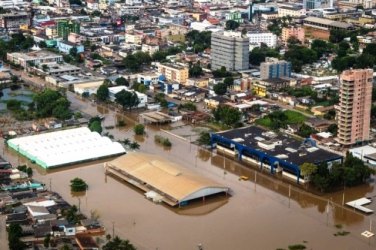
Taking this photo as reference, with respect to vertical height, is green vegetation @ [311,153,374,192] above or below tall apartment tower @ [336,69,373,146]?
below

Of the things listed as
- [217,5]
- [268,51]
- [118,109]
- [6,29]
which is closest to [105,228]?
[118,109]

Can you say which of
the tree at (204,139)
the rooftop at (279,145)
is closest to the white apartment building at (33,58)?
the tree at (204,139)

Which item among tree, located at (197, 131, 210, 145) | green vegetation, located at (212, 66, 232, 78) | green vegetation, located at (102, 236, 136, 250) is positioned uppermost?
green vegetation, located at (212, 66, 232, 78)

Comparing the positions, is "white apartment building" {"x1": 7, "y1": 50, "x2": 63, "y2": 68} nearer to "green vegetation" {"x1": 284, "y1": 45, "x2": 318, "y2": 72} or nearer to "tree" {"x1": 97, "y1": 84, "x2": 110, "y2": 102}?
"tree" {"x1": 97, "y1": 84, "x2": 110, "y2": 102}

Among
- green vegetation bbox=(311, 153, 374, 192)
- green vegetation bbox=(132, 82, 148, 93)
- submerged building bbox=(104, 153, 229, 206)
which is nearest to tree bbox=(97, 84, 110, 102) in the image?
green vegetation bbox=(132, 82, 148, 93)

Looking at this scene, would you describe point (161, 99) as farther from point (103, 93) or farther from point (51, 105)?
point (51, 105)

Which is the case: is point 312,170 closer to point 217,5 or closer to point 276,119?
point 276,119

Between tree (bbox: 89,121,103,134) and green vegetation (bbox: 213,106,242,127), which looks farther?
green vegetation (bbox: 213,106,242,127)

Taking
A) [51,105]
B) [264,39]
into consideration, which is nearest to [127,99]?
[51,105]
